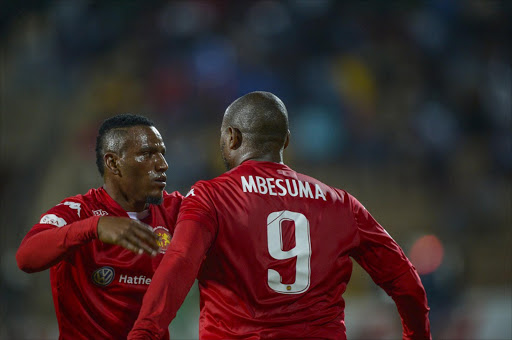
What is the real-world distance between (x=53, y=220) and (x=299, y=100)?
810cm

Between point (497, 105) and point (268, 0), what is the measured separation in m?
4.81

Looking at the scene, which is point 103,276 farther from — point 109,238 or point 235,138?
point 235,138

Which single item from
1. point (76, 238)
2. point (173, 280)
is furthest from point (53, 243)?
point (173, 280)

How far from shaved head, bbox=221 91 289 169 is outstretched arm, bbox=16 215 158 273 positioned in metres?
0.69

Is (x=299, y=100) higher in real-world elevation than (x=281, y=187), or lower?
higher

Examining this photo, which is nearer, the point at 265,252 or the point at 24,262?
the point at 265,252

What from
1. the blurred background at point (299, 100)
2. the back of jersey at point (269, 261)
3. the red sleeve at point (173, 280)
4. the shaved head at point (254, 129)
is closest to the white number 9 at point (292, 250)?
the back of jersey at point (269, 261)

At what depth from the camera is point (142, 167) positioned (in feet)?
11.6

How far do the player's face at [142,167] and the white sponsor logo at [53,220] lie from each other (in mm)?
493

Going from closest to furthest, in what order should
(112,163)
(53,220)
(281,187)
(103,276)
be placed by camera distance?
(281,187), (53,220), (103,276), (112,163)

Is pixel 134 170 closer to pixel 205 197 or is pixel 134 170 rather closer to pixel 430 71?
pixel 205 197

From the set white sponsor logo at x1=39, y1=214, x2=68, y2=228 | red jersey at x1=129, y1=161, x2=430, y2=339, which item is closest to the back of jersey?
red jersey at x1=129, y1=161, x2=430, y2=339

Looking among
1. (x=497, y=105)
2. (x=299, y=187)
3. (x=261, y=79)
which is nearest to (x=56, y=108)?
(x=261, y=79)

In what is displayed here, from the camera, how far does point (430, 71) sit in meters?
11.3
